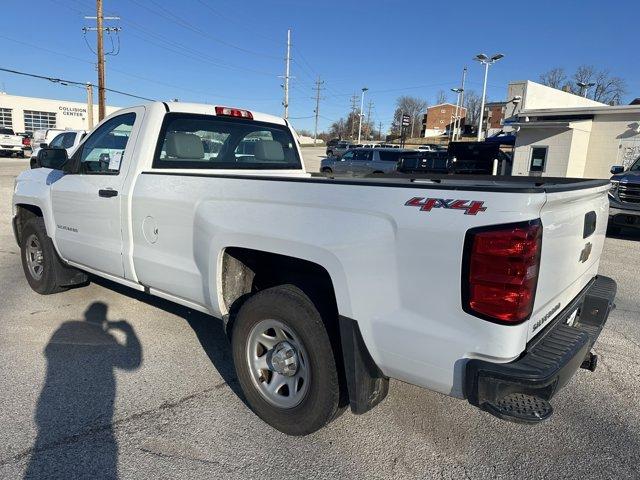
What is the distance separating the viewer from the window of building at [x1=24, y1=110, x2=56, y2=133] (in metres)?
63.2

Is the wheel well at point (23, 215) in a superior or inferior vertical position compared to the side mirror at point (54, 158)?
inferior

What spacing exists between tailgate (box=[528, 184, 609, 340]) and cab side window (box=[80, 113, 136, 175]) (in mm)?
3205

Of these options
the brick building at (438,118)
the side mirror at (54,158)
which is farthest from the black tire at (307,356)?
the brick building at (438,118)

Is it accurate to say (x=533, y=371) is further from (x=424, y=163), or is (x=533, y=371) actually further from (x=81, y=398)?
(x=424, y=163)

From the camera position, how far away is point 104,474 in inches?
101

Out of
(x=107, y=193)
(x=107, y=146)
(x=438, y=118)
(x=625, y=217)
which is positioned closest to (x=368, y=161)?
(x=625, y=217)

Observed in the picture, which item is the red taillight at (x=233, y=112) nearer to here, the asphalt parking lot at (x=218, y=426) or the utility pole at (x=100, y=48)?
the asphalt parking lot at (x=218, y=426)

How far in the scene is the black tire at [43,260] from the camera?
5.01 meters

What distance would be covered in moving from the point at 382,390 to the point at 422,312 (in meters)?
0.66

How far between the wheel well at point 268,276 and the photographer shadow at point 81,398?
1.05 meters

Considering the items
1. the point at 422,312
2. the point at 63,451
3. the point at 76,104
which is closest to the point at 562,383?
the point at 422,312

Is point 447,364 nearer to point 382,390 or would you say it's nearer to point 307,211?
point 382,390

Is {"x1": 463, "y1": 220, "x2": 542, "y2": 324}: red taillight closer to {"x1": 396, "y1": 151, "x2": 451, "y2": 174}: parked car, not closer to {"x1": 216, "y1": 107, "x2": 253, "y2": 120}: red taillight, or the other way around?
{"x1": 216, "y1": 107, "x2": 253, "y2": 120}: red taillight

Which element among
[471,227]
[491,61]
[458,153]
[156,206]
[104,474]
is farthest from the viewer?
[491,61]
